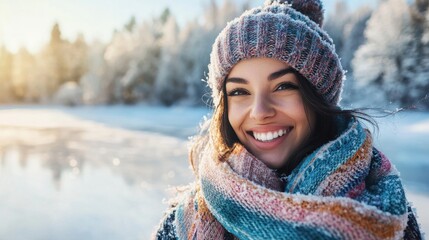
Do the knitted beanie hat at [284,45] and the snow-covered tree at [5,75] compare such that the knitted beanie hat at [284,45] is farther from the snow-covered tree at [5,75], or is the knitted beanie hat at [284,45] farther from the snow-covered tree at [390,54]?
the snow-covered tree at [5,75]

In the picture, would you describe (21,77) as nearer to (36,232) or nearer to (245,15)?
(36,232)

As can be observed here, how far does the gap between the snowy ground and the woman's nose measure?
44 centimetres

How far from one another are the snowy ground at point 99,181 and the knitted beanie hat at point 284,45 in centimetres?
29

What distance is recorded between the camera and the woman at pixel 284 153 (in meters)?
1.02

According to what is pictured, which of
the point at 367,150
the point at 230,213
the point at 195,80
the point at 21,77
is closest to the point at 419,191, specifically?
the point at 367,150

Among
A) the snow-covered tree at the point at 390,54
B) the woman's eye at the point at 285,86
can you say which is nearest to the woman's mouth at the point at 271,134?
the woman's eye at the point at 285,86

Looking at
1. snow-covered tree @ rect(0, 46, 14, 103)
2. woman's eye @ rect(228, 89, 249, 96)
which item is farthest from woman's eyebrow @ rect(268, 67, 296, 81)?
snow-covered tree @ rect(0, 46, 14, 103)

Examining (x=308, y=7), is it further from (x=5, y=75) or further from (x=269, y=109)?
(x=5, y=75)

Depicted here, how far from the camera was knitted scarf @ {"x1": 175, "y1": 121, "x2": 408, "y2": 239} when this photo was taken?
990 mm

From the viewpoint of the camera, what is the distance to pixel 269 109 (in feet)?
4.08

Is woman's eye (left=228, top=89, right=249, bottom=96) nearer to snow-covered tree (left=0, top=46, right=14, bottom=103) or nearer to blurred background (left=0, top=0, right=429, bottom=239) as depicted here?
blurred background (left=0, top=0, right=429, bottom=239)

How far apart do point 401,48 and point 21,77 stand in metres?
32.3

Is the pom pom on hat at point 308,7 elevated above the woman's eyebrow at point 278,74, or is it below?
above

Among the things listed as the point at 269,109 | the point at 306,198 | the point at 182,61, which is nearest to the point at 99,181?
the point at 269,109
